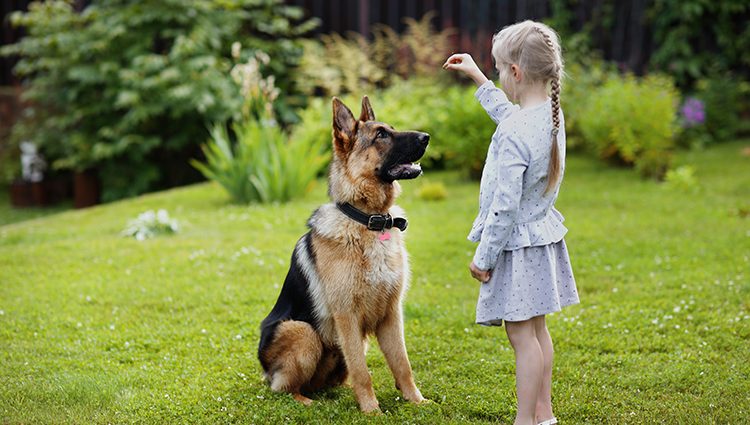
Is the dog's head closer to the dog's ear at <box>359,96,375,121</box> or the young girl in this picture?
the dog's ear at <box>359,96,375,121</box>

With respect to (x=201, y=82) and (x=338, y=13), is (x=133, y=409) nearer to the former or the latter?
(x=201, y=82)

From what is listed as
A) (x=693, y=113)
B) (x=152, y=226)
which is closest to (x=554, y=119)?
(x=152, y=226)

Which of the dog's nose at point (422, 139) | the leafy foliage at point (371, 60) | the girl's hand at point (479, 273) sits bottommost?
the leafy foliage at point (371, 60)

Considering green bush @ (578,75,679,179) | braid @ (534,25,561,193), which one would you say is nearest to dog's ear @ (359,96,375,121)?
braid @ (534,25,561,193)

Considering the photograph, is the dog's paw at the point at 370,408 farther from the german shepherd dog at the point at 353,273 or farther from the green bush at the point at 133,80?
the green bush at the point at 133,80

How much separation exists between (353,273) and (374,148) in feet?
2.00

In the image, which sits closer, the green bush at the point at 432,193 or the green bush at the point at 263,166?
the green bush at the point at 263,166

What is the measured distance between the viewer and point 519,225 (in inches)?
129

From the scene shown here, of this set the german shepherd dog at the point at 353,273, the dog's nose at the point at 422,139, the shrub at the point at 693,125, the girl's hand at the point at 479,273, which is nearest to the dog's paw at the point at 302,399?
the german shepherd dog at the point at 353,273

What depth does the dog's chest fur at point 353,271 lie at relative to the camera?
3.73m

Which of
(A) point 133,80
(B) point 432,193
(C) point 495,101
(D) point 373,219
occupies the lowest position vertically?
A: (B) point 432,193

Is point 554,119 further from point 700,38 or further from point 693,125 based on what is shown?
point 700,38

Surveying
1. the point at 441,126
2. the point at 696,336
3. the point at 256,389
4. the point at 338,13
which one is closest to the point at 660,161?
the point at 441,126

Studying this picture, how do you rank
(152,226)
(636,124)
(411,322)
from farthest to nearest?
(636,124)
(152,226)
(411,322)
